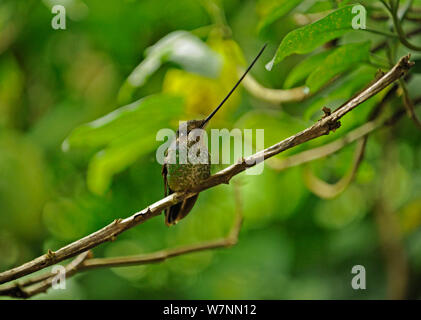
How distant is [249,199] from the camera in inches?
82.0

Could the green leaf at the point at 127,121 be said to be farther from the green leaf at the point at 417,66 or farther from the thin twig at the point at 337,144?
the green leaf at the point at 417,66

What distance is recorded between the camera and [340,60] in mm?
1157

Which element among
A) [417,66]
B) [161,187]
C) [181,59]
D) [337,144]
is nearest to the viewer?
[417,66]

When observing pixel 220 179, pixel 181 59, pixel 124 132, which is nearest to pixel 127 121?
pixel 124 132

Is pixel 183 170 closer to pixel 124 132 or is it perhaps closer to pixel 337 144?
pixel 124 132

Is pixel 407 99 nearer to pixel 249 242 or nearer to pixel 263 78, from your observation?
pixel 263 78

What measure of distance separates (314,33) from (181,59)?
540 mm

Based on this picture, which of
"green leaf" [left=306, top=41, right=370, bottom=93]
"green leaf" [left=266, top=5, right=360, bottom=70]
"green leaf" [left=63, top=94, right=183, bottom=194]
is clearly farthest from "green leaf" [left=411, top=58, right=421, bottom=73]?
"green leaf" [left=63, top=94, right=183, bottom=194]

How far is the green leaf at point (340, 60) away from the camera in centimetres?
115

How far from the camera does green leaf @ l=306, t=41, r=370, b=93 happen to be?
1146mm

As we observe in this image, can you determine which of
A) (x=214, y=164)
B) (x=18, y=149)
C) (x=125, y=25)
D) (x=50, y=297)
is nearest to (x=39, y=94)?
(x=18, y=149)

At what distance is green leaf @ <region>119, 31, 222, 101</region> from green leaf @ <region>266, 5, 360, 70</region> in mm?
428

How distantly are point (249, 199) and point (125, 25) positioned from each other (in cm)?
93

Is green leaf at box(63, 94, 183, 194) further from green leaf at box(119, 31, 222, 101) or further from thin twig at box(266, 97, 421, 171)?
thin twig at box(266, 97, 421, 171)
